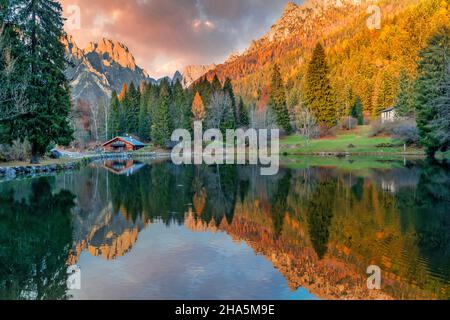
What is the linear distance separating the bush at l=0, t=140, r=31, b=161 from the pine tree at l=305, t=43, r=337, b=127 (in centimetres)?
4637

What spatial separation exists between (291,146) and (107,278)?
53.3m

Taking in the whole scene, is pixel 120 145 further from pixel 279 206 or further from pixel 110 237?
pixel 110 237

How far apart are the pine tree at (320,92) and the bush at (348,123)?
3069 millimetres

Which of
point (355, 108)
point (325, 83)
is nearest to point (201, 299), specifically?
point (325, 83)

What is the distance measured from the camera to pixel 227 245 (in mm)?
9453

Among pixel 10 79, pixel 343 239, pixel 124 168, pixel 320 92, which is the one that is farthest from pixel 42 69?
pixel 320 92

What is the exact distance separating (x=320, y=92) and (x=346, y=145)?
1589cm

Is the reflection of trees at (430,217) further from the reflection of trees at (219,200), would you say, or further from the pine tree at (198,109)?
the pine tree at (198,109)

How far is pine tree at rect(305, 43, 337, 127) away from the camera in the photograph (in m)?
63.9

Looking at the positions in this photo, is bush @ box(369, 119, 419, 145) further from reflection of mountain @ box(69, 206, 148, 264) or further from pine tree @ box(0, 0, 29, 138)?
reflection of mountain @ box(69, 206, 148, 264)

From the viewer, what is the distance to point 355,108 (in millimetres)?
74500

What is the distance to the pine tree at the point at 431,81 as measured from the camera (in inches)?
1444

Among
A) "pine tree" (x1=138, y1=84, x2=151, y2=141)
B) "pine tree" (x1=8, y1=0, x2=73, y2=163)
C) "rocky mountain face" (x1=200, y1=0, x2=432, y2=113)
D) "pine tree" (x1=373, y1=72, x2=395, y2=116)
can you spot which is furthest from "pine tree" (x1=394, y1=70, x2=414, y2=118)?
"pine tree" (x1=138, y1=84, x2=151, y2=141)
